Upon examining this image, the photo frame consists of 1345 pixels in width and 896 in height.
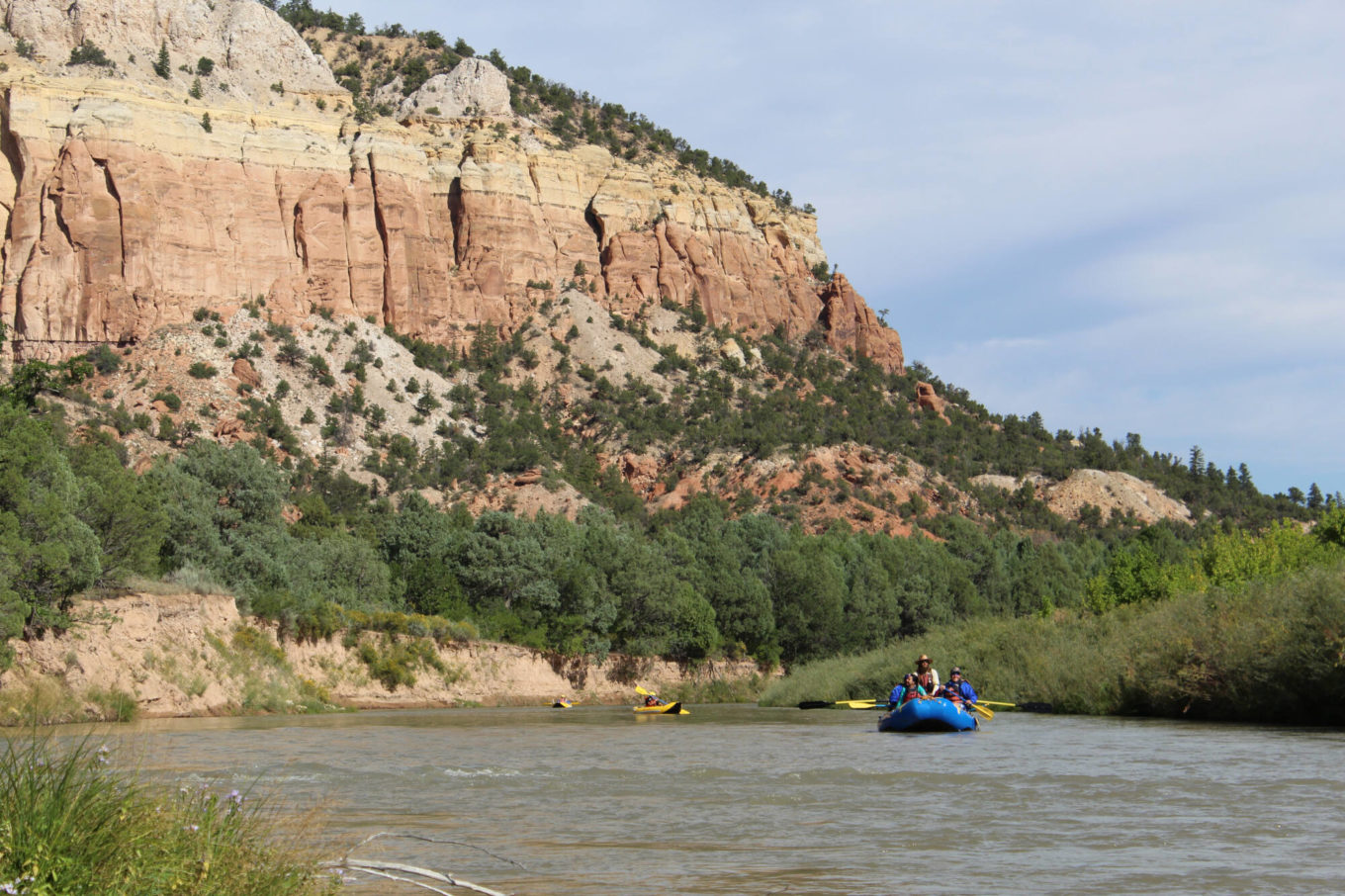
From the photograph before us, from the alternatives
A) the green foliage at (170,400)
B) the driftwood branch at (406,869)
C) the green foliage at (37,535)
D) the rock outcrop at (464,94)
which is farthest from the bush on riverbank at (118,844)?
the rock outcrop at (464,94)

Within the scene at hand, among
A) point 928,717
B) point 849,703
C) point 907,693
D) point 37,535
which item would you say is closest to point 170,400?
point 37,535

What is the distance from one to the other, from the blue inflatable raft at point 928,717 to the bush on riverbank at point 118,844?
28.2 meters

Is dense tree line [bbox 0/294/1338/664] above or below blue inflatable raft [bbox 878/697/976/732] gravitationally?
above

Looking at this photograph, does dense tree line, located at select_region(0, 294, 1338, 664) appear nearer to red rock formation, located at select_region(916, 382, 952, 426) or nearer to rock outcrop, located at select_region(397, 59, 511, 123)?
red rock formation, located at select_region(916, 382, 952, 426)

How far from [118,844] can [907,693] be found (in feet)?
105

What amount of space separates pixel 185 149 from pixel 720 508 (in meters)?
49.2

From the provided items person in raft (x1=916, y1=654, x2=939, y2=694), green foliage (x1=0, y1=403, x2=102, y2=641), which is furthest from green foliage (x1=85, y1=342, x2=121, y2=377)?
person in raft (x1=916, y1=654, x2=939, y2=694)

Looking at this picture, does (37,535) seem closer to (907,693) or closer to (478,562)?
(907,693)

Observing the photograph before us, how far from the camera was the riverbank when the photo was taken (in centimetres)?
3984

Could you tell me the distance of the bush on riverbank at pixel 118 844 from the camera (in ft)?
26.2

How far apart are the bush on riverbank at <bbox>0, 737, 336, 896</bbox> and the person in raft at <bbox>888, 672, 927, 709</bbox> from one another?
1145 inches

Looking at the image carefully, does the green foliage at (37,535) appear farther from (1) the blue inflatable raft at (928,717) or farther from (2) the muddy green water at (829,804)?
(1) the blue inflatable raft at (928,717)

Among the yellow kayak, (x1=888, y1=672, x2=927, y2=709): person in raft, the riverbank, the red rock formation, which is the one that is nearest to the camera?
(x1=888, y1=672, x2=927, y2=709): person in raft

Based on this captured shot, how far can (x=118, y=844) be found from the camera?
8.33 meters
